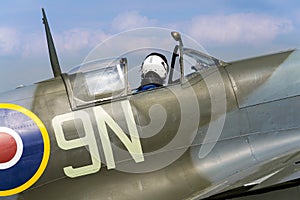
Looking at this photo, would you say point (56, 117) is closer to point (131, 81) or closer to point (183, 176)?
point (131, 81)

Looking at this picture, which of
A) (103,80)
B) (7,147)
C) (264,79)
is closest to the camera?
(7,147)

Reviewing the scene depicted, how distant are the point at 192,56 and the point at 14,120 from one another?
6.71ft

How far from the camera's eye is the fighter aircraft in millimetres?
4414

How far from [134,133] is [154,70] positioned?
2.68 ft

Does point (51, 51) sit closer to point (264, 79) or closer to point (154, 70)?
point (154, 70)

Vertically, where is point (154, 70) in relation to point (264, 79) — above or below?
above

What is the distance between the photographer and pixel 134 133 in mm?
4500

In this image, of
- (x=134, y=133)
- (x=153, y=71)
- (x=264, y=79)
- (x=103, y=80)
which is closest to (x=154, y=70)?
(x=153, y=71)

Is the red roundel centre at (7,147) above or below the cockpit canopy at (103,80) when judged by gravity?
below

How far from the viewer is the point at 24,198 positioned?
14.6ft

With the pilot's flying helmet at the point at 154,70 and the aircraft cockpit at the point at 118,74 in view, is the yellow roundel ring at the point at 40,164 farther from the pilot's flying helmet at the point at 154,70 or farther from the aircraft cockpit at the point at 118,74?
the pilot's flying helmet at the point at 154,70

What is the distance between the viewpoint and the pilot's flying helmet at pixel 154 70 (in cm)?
486

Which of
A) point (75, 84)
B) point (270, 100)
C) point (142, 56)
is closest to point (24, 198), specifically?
point (75, 84)

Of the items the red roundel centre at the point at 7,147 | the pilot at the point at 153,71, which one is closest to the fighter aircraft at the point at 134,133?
the red roundel centre at the point at 7,147
